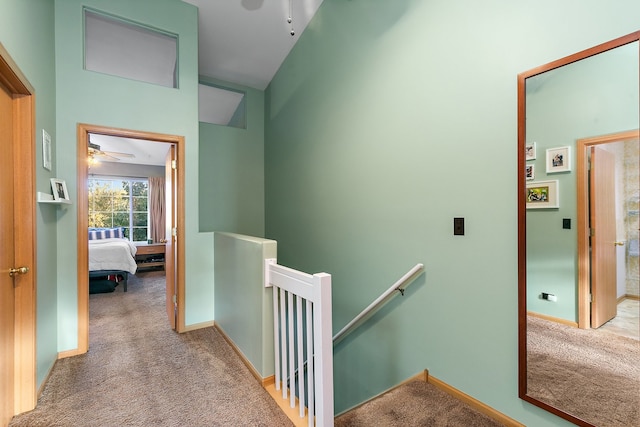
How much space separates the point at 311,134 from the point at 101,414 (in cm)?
285

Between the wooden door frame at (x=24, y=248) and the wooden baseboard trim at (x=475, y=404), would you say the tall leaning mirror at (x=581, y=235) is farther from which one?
the wooden door frame at (x=24, y=248)

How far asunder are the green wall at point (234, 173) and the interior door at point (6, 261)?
2.32 meters

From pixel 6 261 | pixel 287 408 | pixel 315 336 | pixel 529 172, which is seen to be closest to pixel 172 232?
pixel 6 261

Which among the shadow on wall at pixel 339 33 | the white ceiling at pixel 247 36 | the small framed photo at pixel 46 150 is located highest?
the white ceiling at pixel 247 36

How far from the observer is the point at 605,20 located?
3.99 ft

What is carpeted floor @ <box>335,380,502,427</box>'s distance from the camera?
5.05 feet

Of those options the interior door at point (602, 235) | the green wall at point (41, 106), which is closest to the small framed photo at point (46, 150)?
the green wall at point (41, 106)

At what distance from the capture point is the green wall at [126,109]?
2.43 m

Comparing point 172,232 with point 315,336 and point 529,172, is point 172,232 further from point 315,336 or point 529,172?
point 529,172

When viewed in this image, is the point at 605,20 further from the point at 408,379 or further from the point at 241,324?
the point at 241,324

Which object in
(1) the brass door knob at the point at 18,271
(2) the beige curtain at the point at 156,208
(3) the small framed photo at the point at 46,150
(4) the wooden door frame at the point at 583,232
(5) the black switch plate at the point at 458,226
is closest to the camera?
(4) the wooden door frame at the point at 583,232

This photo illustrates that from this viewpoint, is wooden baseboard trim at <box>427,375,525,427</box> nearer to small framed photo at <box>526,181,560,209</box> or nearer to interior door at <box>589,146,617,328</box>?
interior door at <box>589,146,617,328</box>

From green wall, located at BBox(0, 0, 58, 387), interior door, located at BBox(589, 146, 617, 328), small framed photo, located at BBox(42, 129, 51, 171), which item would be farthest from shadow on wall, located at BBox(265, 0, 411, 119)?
small framed photo, located at BBox(42, 129, 51, 171)

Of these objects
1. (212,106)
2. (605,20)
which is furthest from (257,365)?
(212,106)
